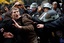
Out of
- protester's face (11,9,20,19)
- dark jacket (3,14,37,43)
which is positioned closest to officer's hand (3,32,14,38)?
dark jacket (3,14,37,43)

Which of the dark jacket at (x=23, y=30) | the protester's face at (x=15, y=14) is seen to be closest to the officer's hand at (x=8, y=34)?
the dark jacket at (x=23, y=30)

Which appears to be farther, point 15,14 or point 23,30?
point 15,14

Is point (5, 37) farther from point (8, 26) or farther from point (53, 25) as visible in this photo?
point (53, 25)

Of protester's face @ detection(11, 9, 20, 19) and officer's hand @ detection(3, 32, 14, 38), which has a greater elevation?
protester's face @ detection(11, 9, 20, 19)

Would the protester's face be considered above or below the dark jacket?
above

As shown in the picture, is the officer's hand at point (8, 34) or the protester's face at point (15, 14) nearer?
the protester's face at point (15, 14)

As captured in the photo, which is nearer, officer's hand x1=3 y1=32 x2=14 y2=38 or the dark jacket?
the dark jacket

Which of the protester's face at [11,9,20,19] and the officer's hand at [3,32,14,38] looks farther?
the officer's hand at [3,32,14,38]

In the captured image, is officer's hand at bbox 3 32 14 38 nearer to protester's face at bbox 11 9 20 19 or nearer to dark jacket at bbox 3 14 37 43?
dark jacket at bbox 3 14 37 43

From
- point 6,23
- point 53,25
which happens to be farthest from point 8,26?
point 53,25

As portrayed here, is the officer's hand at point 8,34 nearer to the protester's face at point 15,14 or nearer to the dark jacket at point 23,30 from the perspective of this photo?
the dark jacket at point 23,30

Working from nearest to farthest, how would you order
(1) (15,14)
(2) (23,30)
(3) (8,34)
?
(2) (23,30), (1) (15,14), (3) (8,34)

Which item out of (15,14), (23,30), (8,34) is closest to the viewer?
(23,30)

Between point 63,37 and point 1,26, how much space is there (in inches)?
→ 65.0
